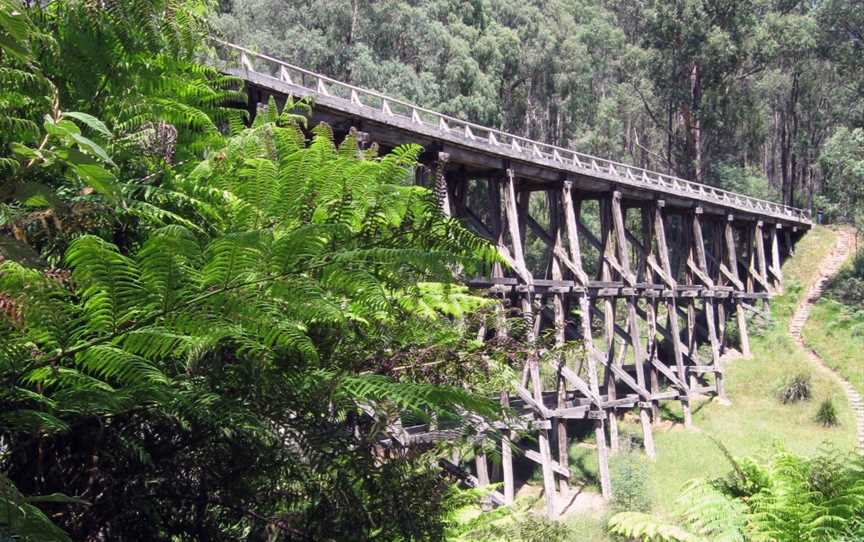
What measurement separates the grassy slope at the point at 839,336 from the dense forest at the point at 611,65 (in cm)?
574

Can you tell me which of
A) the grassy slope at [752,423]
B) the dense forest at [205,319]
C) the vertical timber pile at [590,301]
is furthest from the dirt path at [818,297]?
the dense forest at [205,319]

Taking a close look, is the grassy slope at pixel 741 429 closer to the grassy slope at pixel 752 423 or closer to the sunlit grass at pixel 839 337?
the grassy slope at pixel 752 423

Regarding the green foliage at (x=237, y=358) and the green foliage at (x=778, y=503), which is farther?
the green foliage at (x=778, y=503)

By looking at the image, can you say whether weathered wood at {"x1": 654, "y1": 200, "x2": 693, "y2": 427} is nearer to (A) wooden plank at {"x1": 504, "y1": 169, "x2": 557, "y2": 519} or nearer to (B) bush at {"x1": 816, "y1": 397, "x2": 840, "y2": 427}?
(B) bush at {"x1": 816, "y1": 397, "x2": 840, "y2": 427}

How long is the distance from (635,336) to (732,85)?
2741cm

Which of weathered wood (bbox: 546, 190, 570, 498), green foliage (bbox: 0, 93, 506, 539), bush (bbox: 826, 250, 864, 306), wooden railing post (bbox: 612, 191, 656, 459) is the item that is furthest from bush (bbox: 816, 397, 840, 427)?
green foliage (bbox: 0, 93, 506, 539)

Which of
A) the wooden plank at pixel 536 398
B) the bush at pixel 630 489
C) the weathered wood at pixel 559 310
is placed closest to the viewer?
the wooden plank at pixel 536 398

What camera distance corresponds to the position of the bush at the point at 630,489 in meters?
14.2

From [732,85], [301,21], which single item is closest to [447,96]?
→ [301,21]

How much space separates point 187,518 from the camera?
2.59 meters

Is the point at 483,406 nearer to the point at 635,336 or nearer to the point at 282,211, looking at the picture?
the point at 282,211

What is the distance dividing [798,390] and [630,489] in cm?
988

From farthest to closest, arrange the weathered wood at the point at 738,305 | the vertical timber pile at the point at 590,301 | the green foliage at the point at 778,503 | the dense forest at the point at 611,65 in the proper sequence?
1. the dense forest at the point at 611,65
2. the weathered wood at the point at 738,305
3. the vertical timber pile at the point at 590,301
4. the green foliage at the point at 778,503

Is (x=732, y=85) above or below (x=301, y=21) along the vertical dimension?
below
